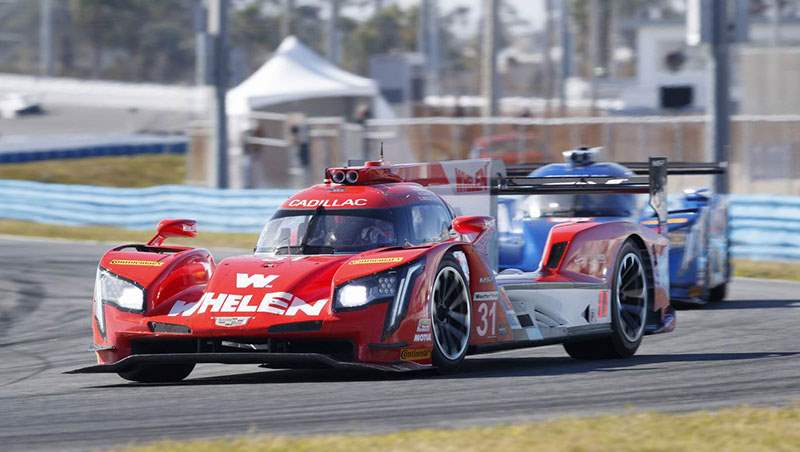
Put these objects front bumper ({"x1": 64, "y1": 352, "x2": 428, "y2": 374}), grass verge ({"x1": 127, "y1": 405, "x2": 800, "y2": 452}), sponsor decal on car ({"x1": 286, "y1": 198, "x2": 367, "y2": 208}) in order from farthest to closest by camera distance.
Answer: sponsor decal on car ({"x1": 286, "y1": 198, "x2": 367, "y2": 208}), front bumper ({"x1": 64, "y1": 352, "x2": 428, "y2": 374}), grass verge ({"x1": 127, "y1": 405, "x2": 800, "y2": 452})

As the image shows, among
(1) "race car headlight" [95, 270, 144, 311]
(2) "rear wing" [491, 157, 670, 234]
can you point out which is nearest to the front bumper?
(1) "race car headlight" [95, 270, 144, 311]

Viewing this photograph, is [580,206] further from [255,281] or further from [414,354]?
[255,281]

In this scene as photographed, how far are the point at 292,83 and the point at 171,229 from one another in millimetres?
28652

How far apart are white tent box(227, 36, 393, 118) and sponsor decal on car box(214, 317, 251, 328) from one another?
88.8 ft

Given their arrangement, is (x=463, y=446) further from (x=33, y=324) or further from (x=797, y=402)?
(x=33, y=324)

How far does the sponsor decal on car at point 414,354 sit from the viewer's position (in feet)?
28.5

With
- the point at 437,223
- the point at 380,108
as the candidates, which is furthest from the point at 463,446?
the point at 380,108

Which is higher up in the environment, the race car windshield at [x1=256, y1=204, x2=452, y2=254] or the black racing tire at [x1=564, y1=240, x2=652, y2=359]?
the race car windshield at [x1=256, y1=204, x2=452, y2=254]

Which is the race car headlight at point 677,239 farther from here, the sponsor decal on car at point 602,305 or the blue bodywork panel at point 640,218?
the sponsor decal on car at point 602,305

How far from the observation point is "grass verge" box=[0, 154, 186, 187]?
3734 cm

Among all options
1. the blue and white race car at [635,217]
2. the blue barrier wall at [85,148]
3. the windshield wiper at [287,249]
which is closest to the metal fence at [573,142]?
the blue barrier wall at [85,148]

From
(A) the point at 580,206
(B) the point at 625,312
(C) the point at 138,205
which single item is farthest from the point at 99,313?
(C) the point at 138,205

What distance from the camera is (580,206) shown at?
47.3 ft

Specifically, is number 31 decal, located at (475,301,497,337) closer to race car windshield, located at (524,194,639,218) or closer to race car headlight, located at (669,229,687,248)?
race car windshield, located at (524,194,639,218)
